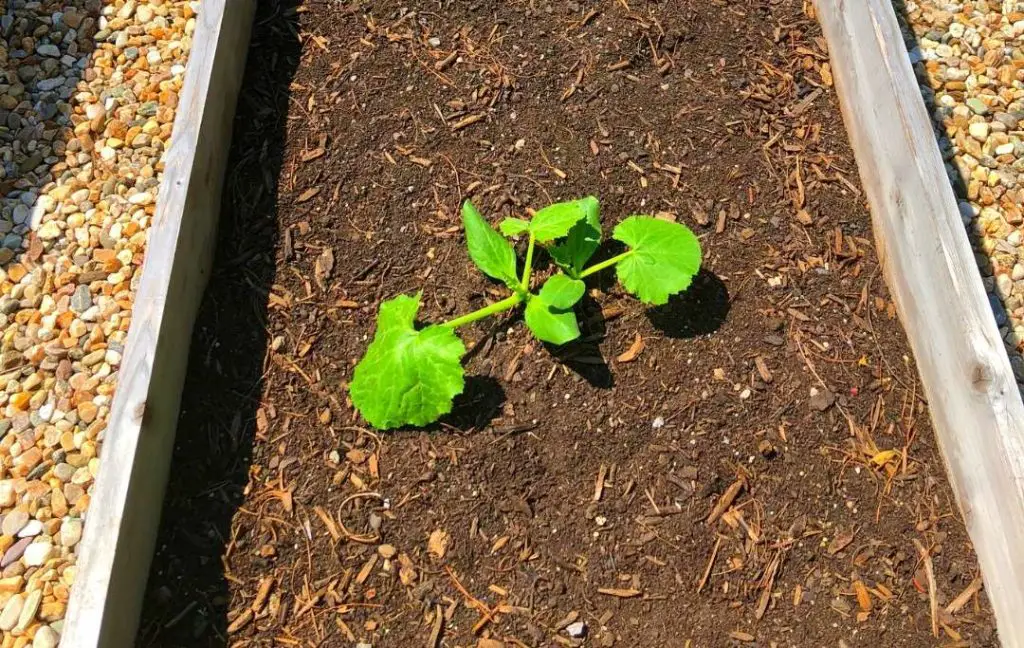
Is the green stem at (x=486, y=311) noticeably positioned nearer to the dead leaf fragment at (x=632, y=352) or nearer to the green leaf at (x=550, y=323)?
the green leaf at (x=550, y=323)

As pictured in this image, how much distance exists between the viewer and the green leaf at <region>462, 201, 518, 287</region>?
7.93 ft

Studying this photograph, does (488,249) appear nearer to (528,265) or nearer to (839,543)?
(528,265)

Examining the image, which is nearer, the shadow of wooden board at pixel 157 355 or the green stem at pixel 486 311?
the shadow of wooden board at pixel 157 355

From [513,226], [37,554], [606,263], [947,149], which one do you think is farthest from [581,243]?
[37,554]

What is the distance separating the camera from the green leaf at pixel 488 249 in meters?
2.42

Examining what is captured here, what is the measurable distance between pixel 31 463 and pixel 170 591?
2.43ft

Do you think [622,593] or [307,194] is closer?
[622,593]

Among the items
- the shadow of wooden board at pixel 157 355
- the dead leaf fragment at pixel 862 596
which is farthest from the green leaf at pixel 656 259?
the shadow of wooden board at pixel 157 355

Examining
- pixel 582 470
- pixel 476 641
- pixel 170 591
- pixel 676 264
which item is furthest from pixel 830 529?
pixel 170 591

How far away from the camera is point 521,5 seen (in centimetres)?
313

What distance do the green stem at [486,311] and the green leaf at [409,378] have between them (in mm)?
54

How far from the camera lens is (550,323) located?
2314 millimetres

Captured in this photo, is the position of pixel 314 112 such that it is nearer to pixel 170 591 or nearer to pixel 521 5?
pixel 521 5

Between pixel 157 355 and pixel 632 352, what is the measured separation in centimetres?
A: 137
